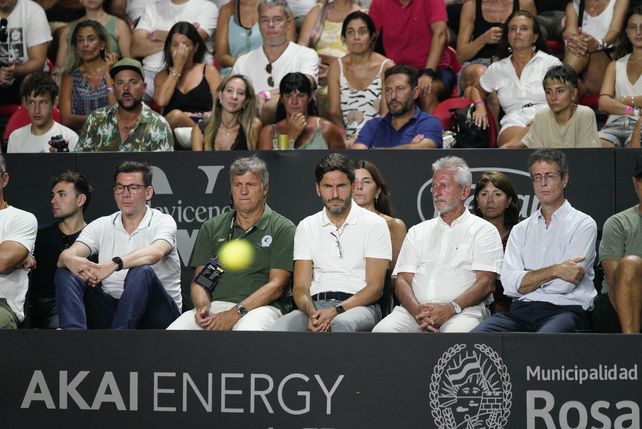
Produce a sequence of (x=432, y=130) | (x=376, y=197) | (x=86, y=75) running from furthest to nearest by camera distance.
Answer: (x=86, y=75) < (x=432, y=130) < (x=376, y=197)

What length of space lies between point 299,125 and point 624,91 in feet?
7.61

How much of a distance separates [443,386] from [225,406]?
1.08 meters

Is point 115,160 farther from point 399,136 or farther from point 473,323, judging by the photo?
point 473,323

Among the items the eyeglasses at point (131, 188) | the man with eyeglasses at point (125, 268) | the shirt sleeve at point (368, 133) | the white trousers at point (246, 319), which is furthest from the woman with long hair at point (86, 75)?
the white trousers at point (246, 319)

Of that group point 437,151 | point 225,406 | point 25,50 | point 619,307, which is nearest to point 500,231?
point 437,151

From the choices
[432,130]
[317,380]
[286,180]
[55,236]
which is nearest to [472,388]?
[317,380]

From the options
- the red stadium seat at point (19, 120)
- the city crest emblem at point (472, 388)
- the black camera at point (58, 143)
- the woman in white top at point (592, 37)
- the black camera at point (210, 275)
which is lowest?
the city crest emblem at point (472, 388)

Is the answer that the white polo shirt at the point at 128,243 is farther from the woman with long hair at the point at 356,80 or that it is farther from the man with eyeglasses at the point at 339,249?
the woman with long hair at the point at 356,80

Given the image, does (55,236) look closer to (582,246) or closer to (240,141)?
(240,141)

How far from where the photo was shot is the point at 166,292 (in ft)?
22.1

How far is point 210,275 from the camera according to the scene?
6.62m

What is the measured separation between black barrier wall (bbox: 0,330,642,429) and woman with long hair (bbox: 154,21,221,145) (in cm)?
320

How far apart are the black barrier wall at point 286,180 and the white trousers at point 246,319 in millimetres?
947

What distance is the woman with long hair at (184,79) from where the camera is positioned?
28.2 ft
